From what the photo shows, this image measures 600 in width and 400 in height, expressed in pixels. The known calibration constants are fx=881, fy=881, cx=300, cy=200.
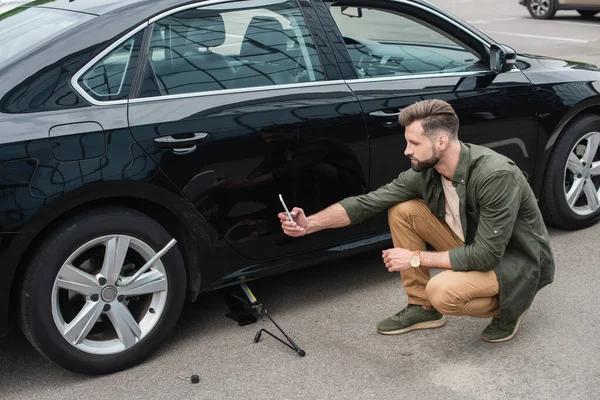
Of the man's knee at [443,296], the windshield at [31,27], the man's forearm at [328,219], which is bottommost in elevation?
the man's knee at [443,296]

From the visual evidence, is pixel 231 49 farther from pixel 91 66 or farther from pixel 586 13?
pixel 586 13

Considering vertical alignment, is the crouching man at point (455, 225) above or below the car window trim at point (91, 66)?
below

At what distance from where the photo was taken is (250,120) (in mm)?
3984

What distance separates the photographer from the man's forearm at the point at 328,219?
4.10 metres

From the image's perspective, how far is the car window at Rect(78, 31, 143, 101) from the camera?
3697mm

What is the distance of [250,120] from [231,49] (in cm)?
39

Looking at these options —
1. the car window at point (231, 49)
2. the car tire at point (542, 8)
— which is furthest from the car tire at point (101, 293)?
the car tire at point (542, 8)

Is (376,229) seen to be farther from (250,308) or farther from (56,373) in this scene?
(56,373)

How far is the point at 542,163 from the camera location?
16.8 feet

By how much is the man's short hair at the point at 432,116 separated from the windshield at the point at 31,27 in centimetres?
147

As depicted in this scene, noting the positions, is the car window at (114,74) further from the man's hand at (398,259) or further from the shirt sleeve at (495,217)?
the shirt sleeve at (495,217)

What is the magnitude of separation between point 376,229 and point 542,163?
1196 millimetres

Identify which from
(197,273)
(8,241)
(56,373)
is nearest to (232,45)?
(197,273)

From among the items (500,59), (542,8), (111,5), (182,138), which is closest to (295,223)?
(182,138)
